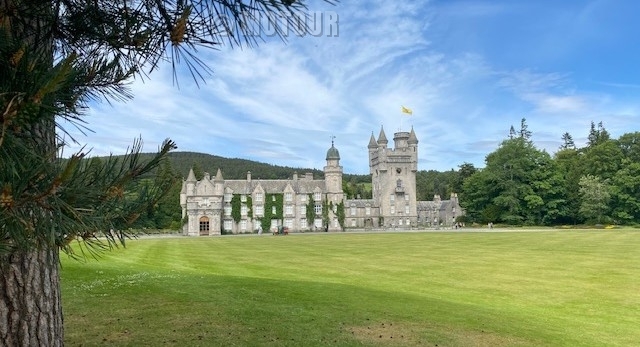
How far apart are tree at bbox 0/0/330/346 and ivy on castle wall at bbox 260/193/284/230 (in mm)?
64722

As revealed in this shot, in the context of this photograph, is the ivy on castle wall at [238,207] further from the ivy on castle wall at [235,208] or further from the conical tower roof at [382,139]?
the conical tower roof at [382,139]

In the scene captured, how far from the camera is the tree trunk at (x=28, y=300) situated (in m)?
3.42

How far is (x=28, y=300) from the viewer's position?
11.6 feet

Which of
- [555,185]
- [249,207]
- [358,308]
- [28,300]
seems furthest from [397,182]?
[28,300]

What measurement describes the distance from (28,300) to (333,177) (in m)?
67.7

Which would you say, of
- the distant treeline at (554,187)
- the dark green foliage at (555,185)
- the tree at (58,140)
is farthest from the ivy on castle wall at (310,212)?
the tree at (58,140)

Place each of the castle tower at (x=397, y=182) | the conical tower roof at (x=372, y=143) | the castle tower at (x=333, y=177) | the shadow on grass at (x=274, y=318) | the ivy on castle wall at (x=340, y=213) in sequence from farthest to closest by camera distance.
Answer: the conical tower roof at (x=372, y=143) < the castle tower at (x=397, y=182) < the castle tower at (x=333, y=177) < the ivy on castle wall at (x=340, y=213) < the shadow on grass at (x=274, y=318)

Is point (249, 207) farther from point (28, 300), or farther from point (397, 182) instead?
point (28, 300)

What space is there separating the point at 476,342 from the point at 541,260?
14.9 meters

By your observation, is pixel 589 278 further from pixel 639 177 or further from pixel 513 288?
pixel 639 177

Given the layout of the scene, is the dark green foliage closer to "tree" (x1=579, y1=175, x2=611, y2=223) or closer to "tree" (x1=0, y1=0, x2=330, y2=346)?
"tree" (x1=579, y1=175, x2=611, y2=223)

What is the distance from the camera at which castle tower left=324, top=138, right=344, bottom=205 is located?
70.3 m

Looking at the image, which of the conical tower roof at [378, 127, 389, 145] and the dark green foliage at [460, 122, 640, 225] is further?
the conical tower roof at [378, 127, 389, 145]

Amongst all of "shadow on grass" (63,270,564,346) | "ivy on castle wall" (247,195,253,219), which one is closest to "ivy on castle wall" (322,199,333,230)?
"ivy on castle wall" (247,195,253,219)
